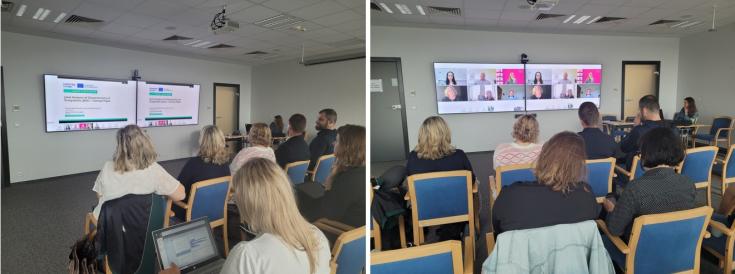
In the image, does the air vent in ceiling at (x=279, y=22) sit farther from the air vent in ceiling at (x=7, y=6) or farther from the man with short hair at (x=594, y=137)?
the man with short hair at (x=594, y=137)

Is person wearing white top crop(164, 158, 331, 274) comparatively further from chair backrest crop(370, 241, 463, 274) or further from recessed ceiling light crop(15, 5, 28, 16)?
recessed ceiling light crop(15, 5, 28, 16)

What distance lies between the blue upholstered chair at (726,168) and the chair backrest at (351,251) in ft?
7.94

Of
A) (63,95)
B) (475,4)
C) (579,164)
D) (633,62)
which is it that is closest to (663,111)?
(633,62)

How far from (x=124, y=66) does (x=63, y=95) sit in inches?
6.4

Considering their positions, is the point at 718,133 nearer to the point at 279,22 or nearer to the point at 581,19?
the point at 581,19

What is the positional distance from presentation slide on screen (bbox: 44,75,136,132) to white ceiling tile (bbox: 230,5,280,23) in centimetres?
35

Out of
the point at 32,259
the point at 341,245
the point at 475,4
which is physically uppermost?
the point at 475,4

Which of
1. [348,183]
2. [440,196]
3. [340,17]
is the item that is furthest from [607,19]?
[348,183]

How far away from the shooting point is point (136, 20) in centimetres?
99

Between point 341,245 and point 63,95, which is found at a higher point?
point 63,95

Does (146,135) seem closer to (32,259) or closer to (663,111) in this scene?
(32,259)

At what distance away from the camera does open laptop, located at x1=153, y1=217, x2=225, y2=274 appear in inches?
41.2

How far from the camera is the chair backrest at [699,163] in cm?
224

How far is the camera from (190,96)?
1.14 meters
